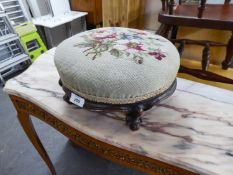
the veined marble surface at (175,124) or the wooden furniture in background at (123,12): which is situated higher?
the veined marble surface at (175,124)

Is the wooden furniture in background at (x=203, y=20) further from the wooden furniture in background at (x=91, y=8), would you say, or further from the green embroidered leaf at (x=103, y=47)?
the wooden furniture in background at (x=91, y=8)

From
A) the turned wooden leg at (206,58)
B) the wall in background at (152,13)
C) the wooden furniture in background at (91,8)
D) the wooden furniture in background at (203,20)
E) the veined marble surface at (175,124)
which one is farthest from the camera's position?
the wooden furniture in background at (91,8)

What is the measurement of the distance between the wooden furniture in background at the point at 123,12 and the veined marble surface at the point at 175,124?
94 centimetres

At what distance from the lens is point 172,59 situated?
479 millimetres

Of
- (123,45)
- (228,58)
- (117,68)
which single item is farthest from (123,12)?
(117,68)

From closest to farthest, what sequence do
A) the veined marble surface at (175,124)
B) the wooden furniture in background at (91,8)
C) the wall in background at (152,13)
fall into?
the veined marble surface at (175,124) < the wall in background at (152,13) < the wooden furniture in background at (91,8)

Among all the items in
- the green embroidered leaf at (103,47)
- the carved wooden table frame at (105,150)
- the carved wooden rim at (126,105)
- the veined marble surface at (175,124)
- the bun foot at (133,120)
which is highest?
the green embroidered leaf at (103,47)

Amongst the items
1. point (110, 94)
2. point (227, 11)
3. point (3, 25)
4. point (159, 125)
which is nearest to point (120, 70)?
point (110, 94)

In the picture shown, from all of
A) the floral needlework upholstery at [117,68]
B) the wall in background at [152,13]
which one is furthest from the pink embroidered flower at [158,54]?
the wall in background at [152,13]

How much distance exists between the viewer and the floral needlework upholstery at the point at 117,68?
0.41m

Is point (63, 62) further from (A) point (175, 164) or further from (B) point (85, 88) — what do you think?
(A) point (175, 164)

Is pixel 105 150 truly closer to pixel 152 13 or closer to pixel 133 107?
pixel 133 107

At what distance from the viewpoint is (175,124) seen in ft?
1.65

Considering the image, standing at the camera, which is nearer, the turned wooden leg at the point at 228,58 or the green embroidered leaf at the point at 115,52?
the green embroidered leaf at the point at 115,52
